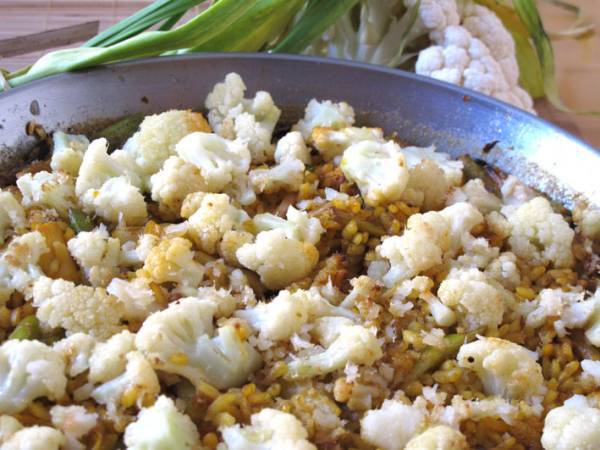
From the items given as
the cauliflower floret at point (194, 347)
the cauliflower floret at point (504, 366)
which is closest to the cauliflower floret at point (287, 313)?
the cauliflower floret at point (194, 347)

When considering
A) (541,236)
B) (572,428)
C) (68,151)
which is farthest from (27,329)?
(541,236)

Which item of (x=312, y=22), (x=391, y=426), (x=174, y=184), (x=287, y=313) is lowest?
(x=391, y=426)

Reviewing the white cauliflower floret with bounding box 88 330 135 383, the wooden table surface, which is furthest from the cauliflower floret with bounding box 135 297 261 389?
the wooden table surface

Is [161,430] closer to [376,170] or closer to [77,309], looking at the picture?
[77,309]

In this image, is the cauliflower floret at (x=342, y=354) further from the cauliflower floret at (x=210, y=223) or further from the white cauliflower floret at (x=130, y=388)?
the cauliflower floret at (x=210, y=223)

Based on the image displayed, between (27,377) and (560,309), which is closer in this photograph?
(27,377)
